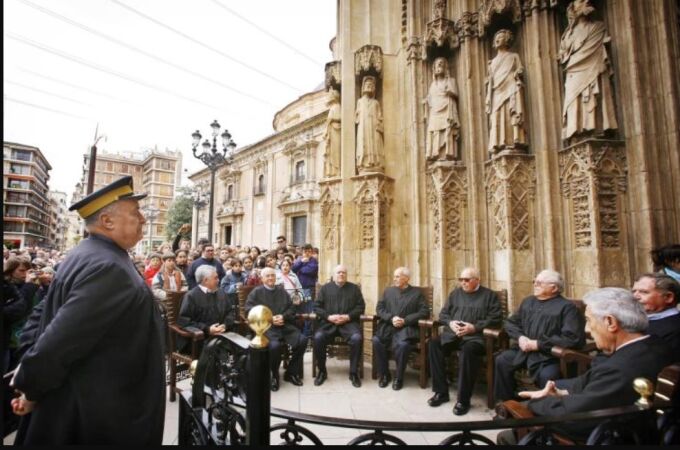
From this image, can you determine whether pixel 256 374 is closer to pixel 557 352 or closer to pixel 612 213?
pixel 557 352

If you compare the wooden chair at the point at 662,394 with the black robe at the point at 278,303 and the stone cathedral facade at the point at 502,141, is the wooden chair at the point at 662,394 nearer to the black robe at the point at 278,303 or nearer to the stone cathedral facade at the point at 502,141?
the stone cathedral facade at the point at 502,141

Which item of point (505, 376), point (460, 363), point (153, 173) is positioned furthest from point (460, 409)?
point (153, 173)

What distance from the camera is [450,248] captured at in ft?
14.8

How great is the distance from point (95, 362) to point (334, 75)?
537 centimetres

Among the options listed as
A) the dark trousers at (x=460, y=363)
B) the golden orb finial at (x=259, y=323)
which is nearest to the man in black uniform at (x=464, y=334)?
the dark trousers at (x=460, y=363)

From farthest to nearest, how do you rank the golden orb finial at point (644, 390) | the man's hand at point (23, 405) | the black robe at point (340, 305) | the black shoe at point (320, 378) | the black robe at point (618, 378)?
1. the black robe at point (340, 305)
2. the black shoe at point (320, 378)
3. the black robe at point (618, 378)
4. the man's hand at point (23, 405)
5. the golden orb finial at point (644, 390)

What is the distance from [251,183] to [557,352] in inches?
1105

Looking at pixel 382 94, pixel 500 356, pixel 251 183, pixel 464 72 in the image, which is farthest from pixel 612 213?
pixel 251 183

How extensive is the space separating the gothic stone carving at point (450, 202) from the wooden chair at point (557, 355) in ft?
4.12

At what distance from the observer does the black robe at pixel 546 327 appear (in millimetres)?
3066

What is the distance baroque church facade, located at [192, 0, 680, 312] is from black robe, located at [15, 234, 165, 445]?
141 inches

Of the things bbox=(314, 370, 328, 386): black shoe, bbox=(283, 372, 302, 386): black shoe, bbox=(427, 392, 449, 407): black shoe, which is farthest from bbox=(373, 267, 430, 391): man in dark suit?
bbox=(283, 372, 302, 386): black shoe

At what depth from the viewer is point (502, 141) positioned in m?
4.08

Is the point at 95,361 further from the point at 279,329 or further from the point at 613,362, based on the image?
the point at 279,329
